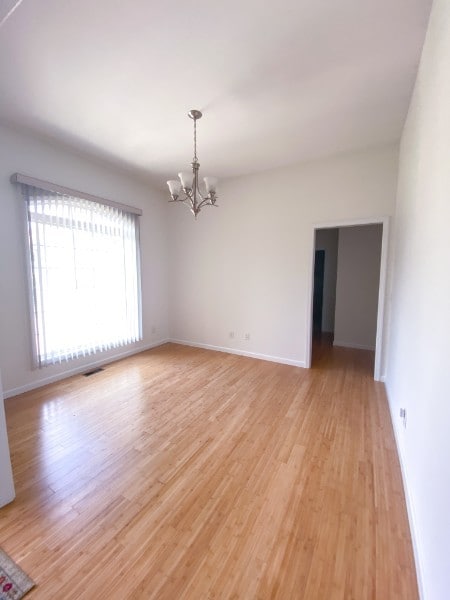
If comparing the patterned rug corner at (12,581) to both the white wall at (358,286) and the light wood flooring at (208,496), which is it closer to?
the light wood flooring at (208,496)

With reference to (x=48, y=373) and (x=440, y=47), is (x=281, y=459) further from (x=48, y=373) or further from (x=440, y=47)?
(x=48, y=373)

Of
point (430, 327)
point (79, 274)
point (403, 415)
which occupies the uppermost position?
point (79, 274)

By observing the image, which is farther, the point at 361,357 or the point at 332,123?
the point at 361,357

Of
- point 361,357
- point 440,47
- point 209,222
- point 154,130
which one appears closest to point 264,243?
point 209,222

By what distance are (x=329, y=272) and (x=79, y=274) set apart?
16.0ft

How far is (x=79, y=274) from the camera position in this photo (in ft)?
11.5

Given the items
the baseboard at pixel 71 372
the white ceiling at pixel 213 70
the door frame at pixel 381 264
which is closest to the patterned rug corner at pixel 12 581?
the baseboard at pixel 71 372

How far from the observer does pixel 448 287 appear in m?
1.07

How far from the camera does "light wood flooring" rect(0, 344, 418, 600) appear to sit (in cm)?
122

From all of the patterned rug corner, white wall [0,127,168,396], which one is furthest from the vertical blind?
the patterned rug corner

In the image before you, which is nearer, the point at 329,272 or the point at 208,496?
the point at 208,496

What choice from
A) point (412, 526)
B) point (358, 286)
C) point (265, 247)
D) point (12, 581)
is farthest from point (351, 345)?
point (12, 581)

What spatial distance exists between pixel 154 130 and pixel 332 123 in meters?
1.89

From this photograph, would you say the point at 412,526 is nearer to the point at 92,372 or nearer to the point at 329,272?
the point at 92,372
